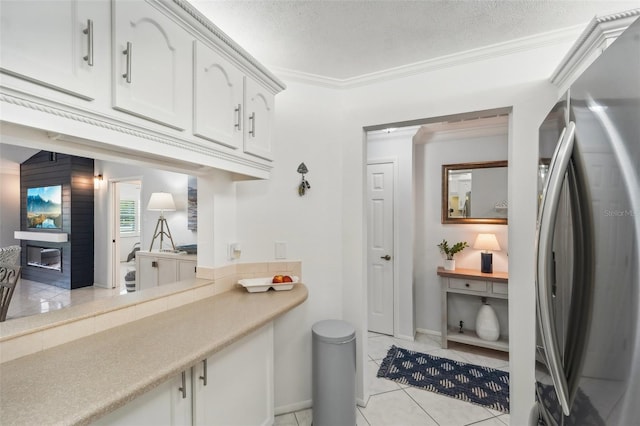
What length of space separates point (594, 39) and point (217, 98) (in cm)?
174

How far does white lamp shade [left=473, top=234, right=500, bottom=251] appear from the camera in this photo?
9.86 ft

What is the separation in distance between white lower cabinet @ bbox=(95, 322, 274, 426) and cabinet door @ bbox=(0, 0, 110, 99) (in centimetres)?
109

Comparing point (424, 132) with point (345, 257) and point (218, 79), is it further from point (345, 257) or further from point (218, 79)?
point (218, 79)

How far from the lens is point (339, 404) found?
183 cm

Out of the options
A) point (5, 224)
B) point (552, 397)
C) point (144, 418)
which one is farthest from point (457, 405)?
point (5, 224)

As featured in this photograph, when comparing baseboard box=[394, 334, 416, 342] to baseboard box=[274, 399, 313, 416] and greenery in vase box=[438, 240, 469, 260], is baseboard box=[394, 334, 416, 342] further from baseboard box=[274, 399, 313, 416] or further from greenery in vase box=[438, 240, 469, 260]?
baseboard box=[274, 399, 313, 416]

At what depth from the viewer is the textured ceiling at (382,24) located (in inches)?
57.1

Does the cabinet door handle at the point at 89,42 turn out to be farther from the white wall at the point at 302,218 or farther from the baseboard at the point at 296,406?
the baseboard at the point at 296,406

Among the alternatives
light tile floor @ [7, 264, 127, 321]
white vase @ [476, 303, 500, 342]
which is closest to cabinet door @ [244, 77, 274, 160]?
white vase @ [476, 303, 500, 342]

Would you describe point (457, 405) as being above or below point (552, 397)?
below

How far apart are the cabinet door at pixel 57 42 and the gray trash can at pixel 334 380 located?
5.87ft

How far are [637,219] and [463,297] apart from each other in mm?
3040

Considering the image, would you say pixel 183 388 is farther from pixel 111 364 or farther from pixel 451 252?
pixel 451 252

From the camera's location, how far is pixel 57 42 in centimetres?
80
